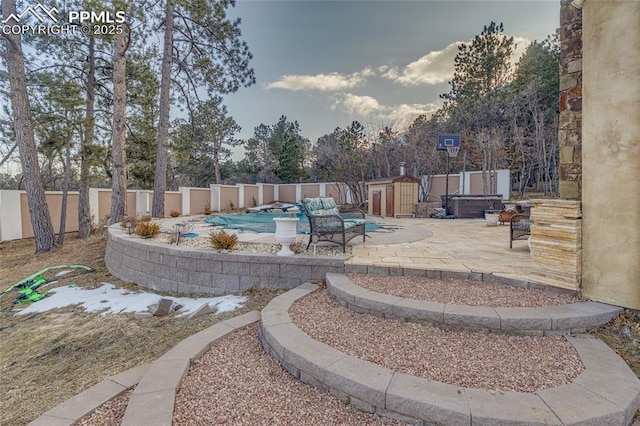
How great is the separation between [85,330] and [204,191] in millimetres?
11569

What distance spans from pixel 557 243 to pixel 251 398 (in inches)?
118

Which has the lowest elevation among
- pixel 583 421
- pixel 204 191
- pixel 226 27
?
pixel 583 421

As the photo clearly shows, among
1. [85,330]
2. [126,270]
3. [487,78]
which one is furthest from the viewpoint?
[487,78]

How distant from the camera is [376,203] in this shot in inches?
466

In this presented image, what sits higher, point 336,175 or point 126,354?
point 336,175

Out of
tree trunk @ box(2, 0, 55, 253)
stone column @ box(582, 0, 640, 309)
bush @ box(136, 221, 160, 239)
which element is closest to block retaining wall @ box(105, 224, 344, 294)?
bush @ box(136, 221, 160, 239)

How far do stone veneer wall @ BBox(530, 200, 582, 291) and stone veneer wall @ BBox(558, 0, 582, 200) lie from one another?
0.25 metres

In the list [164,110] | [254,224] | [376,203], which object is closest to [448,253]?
[254,224]

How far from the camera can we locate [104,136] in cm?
1145

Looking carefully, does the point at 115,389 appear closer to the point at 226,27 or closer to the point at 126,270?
the point at 126,270

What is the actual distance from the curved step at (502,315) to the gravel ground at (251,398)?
103 cm

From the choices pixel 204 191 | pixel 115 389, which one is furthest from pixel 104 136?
pixel 115 389

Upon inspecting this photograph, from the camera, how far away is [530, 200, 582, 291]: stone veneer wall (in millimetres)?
2781

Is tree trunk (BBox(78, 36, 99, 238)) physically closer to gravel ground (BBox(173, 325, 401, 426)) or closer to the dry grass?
the dry grass
